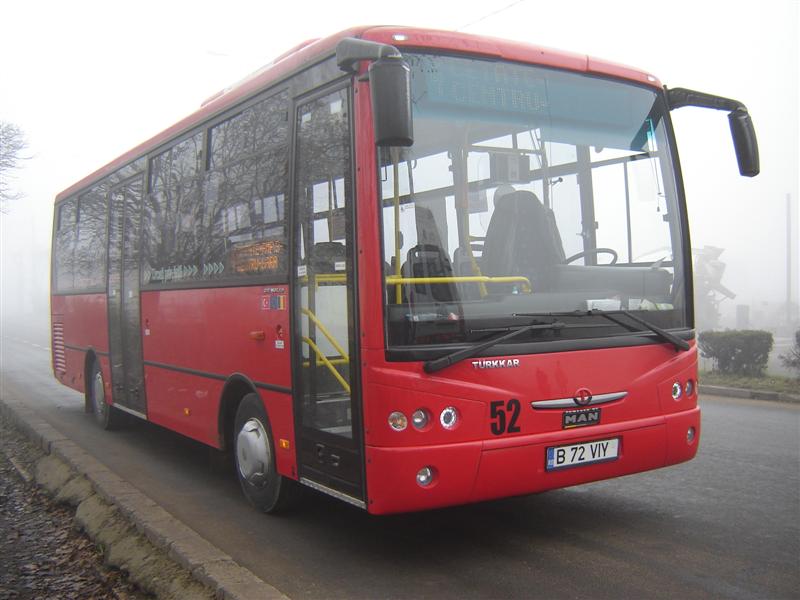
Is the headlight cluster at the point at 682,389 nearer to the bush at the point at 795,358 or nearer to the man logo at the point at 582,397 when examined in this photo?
the man logo at the point at 582,397

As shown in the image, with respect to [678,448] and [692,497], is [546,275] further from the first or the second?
[692,497]

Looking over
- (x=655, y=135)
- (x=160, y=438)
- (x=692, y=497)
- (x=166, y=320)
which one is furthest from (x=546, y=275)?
(x=160, y=438)

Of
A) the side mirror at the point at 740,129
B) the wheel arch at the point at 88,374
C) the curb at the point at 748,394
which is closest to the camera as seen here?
the side mirror at the point at 740,129

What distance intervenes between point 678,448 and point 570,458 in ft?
3.20

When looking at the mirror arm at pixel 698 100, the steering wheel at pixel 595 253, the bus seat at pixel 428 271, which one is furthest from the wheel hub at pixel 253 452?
the mirror arm at pixel 698 100

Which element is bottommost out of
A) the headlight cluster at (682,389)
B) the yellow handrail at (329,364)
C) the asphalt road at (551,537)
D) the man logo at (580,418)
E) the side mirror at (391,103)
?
the asphalt road at (551,537)

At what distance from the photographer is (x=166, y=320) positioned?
8.34 meters

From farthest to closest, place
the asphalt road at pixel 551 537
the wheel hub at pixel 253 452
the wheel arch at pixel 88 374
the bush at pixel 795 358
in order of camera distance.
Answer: the bush at pixel 795 358
the wheel arch at pixel 88 374
the wheel hub at pixel 253 452
the asphalt road at pixel 551 537

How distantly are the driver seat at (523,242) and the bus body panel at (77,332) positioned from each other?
679 cm

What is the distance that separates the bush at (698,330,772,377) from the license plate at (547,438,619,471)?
998 centimetres

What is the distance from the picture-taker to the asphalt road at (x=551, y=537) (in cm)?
471

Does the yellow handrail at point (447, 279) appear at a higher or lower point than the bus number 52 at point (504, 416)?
higher

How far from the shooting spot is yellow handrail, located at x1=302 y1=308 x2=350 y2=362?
16.9 feet

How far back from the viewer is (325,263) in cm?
544
